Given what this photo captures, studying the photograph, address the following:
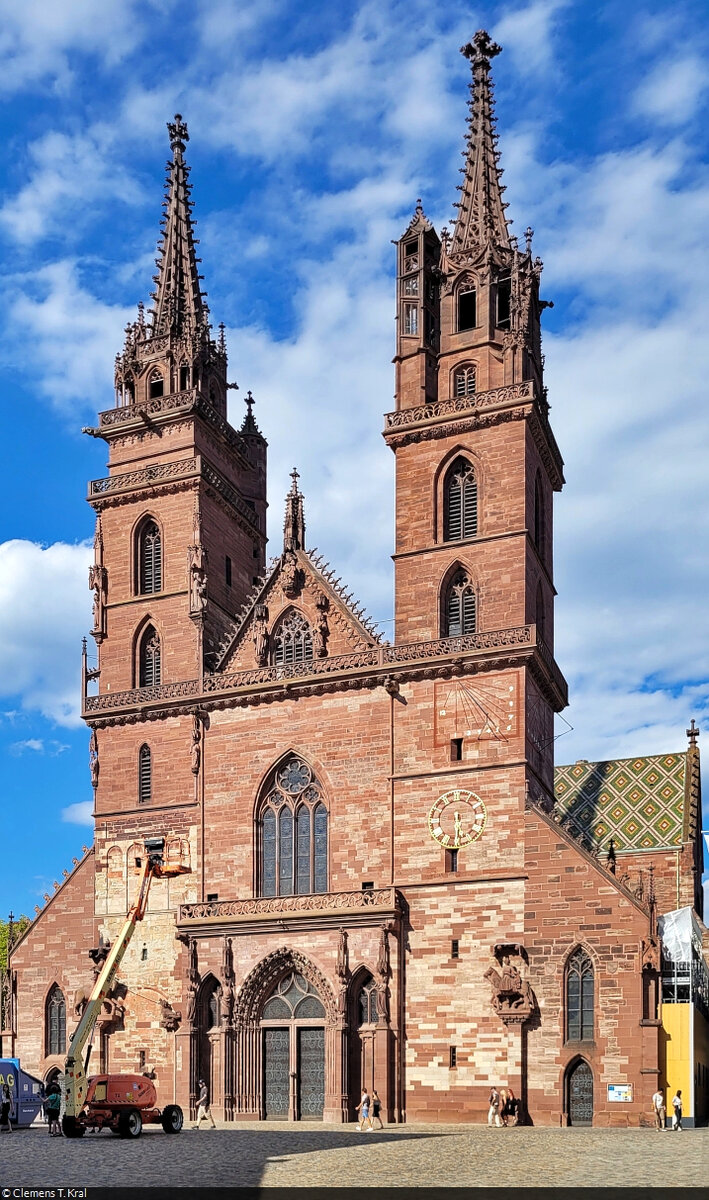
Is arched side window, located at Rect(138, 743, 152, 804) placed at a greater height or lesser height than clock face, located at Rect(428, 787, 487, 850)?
greater

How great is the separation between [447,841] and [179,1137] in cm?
1078

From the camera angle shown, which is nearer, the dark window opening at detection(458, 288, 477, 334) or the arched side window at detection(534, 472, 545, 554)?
the arched side window at detection(534, 472, 545, 554)

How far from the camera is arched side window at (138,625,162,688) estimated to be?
157 feet

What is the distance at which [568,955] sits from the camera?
38375 mm

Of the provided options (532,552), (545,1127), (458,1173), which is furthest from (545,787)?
(458,1173)

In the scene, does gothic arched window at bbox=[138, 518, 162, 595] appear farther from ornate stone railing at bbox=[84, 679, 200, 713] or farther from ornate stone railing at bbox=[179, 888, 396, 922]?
ornate stone railing at bbox=[179, 888, 396, 922]

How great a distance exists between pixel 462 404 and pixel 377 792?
11.5 metres

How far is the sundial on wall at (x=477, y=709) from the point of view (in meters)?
40.9

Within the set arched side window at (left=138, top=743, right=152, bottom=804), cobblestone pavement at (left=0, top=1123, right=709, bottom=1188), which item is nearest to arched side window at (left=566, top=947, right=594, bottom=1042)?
cobblestone pavement at (left=0, top=1123, right=709, bottom=1188)

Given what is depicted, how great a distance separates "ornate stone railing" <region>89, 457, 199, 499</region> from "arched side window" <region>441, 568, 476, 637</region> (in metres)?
9.80

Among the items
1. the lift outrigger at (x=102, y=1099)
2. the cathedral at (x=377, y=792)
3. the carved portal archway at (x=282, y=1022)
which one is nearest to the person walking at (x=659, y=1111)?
the cathedral at (x=377, y=792)

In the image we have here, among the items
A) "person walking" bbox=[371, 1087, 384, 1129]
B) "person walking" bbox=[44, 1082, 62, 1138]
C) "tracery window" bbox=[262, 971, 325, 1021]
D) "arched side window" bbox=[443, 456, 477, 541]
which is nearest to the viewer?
"person walking" bbox=[44, 1082, 62, 1138]

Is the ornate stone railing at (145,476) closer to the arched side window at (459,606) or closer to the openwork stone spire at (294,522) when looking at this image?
the openwork stone spire at (294,522)

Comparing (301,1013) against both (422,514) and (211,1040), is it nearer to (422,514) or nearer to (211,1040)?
(211,1040)
